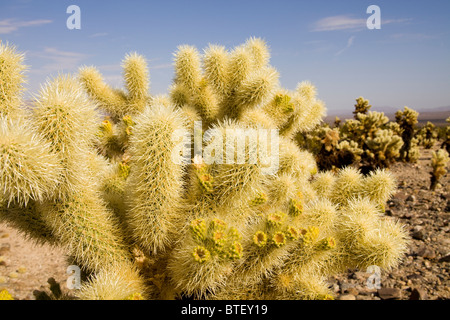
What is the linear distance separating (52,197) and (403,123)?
9380 mm

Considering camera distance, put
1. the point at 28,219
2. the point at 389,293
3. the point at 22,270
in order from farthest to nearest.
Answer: the point at 22,270 → the point at 389,293 → the point at 28,219

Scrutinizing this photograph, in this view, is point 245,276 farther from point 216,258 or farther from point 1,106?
point 1,106

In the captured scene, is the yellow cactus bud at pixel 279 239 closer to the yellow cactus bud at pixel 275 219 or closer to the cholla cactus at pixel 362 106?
the yellow cactus bud at pixel 275 219

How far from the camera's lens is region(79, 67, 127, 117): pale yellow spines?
3.37 meters

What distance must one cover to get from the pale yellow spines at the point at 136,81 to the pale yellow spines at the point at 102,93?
0.12 m

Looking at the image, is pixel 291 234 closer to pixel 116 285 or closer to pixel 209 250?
pixel 209 250

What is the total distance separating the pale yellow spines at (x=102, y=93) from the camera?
3371mm

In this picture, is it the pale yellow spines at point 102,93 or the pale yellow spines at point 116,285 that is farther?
the pale yellow spines at point 102,93

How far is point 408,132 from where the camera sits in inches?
330

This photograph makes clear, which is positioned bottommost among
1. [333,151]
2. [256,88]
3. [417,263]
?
[417,263]

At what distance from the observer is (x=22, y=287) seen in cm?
348

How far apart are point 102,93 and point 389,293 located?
397 centimetres

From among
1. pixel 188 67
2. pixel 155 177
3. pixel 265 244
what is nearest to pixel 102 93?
pixel 188 67

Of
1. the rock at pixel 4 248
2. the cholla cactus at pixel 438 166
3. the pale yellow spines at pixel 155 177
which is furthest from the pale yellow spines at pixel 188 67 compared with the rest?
the cholla cactus at pixel 438 166
